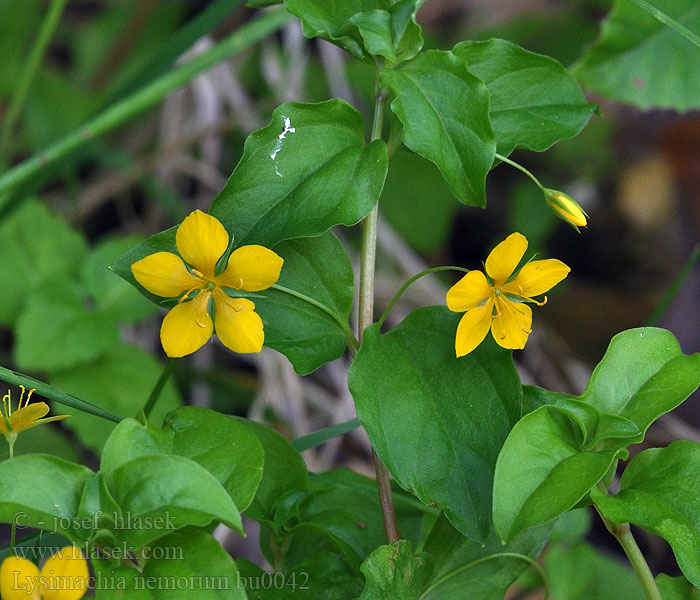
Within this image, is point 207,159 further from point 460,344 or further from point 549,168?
point 460,344

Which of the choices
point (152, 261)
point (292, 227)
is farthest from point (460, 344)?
point (152, 261)

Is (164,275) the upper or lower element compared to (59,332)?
upper

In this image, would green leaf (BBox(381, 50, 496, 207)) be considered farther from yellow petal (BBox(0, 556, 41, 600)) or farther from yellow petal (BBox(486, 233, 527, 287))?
yellow petal (BBox(0, 556, 41, 600))

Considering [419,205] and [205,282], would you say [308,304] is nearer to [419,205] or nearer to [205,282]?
[205,282]

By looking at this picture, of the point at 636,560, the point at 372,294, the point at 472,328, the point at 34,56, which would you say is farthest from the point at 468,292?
the point at 34,56

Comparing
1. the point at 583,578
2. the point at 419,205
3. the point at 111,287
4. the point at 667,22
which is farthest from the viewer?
the point at 419,205

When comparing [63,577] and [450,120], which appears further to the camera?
[450,120]

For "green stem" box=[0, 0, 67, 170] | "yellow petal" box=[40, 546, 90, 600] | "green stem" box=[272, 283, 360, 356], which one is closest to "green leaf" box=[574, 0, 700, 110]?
"green stem" box=[272, 283, 360, 356]
